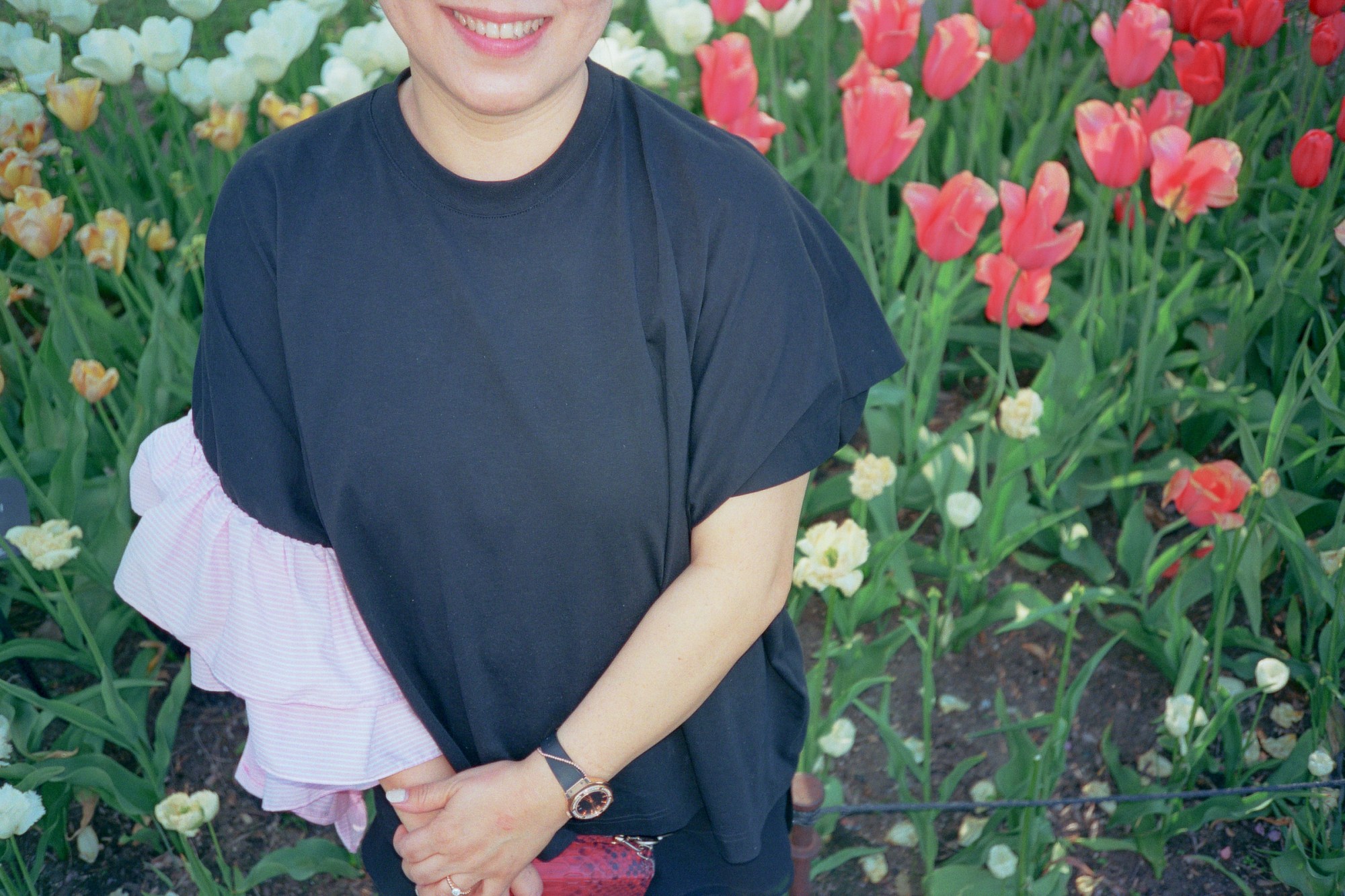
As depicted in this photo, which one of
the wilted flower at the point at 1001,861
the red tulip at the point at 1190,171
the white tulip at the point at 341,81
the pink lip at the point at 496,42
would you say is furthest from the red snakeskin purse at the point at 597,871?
the white tulip at the point at 341,81

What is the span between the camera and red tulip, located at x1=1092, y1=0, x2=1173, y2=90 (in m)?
2.22

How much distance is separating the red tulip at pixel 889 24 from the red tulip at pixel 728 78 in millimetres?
273

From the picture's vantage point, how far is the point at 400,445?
3.73ft

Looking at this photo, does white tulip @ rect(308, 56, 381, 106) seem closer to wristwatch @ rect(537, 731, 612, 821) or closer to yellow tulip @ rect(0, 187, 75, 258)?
yellow tulip @ rect(0, 187, 75, 258)

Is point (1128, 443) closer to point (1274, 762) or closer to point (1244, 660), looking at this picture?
point (1244, 660)

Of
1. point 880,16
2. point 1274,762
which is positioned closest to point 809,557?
point 1274,762

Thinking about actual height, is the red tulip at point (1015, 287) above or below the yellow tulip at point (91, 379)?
below

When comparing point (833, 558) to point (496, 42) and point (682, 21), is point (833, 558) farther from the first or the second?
point (682, 21)

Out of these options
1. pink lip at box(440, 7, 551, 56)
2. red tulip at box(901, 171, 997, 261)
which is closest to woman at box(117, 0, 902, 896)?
pink lip at box(440, 7, 551, 56)

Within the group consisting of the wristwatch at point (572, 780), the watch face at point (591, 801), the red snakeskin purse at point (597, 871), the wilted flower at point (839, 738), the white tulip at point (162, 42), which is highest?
the white tulip at point (162, 42)

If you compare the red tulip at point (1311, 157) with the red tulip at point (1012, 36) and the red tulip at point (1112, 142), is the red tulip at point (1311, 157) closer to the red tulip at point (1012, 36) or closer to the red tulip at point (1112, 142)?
the red tulip at point (1112, 142)

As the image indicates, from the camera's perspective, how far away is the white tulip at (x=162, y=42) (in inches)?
96.3

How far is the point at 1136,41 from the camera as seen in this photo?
2.25 meters

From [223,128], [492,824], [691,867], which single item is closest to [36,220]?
[223,128]
